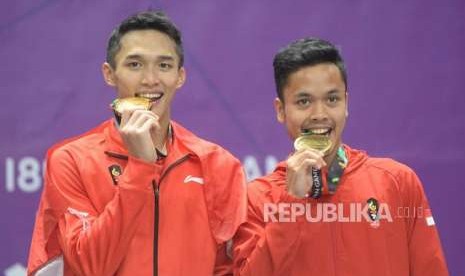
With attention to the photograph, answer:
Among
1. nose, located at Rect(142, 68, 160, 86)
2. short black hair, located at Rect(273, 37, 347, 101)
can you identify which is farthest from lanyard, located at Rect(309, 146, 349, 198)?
nose, located at Rect(142, 68, 160, 86)

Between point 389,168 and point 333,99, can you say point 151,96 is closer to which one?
point 333,99

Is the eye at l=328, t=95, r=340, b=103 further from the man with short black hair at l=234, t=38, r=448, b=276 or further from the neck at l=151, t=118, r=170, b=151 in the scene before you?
the neck at l=151, t=118, r=170, b=151

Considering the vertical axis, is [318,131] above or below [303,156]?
above

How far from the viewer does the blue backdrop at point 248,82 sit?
9.06 ft

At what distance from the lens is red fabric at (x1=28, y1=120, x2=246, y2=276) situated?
6.06 ft

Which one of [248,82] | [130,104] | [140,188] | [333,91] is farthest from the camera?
[248,82]

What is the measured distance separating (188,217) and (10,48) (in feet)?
3.79

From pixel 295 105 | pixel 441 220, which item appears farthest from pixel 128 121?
pixel 441 220

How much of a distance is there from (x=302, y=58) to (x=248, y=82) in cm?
76

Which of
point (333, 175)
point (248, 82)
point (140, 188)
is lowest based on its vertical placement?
point (140, 188)

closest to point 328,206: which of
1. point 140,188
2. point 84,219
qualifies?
point 140,188

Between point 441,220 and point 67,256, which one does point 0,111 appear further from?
point 441,220

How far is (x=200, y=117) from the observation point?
2.83 meters

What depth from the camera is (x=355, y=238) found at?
6.66 ft
